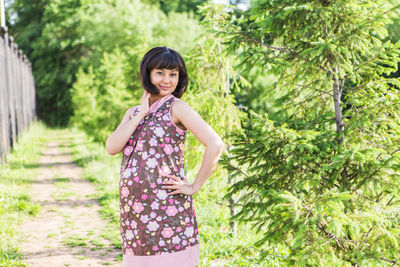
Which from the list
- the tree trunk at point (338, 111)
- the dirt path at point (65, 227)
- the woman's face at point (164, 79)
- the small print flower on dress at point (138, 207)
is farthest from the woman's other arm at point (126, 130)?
the dirt path at point (65, 227)

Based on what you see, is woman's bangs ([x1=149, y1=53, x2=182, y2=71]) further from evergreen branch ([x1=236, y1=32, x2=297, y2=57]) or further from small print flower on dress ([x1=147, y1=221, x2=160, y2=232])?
evergreen branch ([x1=236, y1=32, x2=297, y2=57])

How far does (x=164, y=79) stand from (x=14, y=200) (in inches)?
232

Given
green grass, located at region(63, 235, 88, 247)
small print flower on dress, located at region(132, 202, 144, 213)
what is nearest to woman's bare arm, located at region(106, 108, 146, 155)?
small print flower on dress, located at region(132, 202, 144, 213)

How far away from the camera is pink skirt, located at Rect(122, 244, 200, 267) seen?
8.37 feet

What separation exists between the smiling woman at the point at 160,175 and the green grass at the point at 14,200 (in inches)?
107

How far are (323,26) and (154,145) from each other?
6.11 ft

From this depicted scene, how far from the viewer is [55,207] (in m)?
7.70

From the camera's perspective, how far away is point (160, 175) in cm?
254

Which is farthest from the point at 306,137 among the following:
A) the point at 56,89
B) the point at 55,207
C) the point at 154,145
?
the point at 56,89

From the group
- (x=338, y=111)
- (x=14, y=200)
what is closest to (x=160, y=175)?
(x=338, y=111)

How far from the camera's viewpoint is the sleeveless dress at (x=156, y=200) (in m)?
2.54

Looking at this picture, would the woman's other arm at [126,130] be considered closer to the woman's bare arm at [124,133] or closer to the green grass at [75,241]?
the woman's bare arm at [124,133]

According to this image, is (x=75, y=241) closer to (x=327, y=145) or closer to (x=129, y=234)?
(x=129, y=234)

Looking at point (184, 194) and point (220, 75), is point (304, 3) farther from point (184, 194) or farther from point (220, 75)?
point (220, 75)
